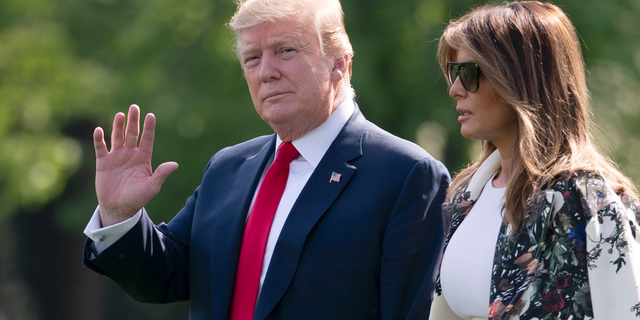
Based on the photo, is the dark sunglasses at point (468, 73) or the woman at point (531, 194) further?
the dark sunglasses at point (468, 73)

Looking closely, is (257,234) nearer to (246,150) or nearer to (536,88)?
(246,150)

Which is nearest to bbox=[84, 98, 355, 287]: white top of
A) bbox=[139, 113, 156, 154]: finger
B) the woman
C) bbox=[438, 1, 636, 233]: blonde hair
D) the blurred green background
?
bbox=[139, 113, 156, 154]: finger

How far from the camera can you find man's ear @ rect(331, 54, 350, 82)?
117 inches

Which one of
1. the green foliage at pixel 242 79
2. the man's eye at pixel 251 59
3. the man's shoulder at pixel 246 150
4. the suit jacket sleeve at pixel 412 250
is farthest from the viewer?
the green foliage at pixel 242 79

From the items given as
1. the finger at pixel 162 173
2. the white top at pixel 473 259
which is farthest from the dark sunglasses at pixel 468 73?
the finger at pixel 162 173

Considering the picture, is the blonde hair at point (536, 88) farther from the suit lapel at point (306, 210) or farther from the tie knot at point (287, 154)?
the tie knot at point (287, 154)

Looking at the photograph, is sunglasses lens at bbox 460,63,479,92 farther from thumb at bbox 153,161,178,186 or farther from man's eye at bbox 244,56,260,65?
thumb at bbox 153,161,178,186

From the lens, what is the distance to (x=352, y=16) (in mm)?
A: 6773

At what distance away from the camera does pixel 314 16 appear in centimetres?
292

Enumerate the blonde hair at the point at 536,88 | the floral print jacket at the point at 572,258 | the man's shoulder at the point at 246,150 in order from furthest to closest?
the man's shoulder at the point at 246,150
the blonde hair at the point at 536,88
the floral print jacket at the point at 572,258

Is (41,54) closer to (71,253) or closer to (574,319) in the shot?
(71,253)

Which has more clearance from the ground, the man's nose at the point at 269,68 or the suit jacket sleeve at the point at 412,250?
the man's nose at the point at 269,68

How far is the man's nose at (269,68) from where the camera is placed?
2.87 metres

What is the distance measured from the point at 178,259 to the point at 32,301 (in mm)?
10170
